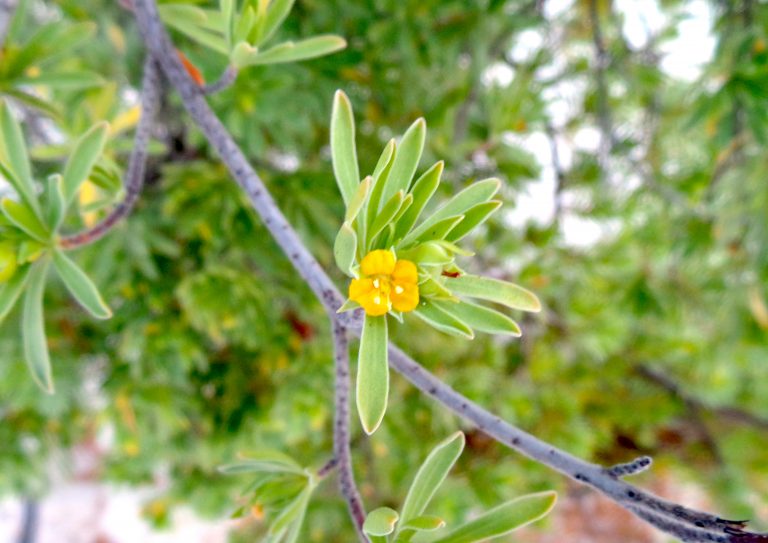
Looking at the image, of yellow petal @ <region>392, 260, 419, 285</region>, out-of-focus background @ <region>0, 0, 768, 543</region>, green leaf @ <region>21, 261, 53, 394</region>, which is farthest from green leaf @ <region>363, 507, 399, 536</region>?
out-of-focus background @ <region>0, 0, 768, 543</region>

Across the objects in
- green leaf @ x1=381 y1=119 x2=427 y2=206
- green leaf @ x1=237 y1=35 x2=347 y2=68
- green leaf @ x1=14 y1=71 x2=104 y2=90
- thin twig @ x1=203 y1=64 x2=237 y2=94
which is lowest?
green leaf @ x1=381 y1=119 x2=427 y2=206

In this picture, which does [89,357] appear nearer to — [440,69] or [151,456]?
[151,456]

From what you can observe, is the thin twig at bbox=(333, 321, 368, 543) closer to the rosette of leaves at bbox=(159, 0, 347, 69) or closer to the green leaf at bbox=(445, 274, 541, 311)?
the green leaf at bbox=(445, 274, 541, 311)

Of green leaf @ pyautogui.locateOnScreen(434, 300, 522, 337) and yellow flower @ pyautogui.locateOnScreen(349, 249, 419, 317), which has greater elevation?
green leaf @ pyautogui.locateOnScreen(434, 300, 522, 337)

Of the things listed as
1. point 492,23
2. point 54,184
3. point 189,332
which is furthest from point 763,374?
point 54,184

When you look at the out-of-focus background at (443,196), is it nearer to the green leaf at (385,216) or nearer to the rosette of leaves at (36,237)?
the rosette of leaves at (36,237)

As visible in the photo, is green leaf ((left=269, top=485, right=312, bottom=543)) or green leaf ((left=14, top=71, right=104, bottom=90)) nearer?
green leaf ((left=269, top=485, right=312, bottom=543))

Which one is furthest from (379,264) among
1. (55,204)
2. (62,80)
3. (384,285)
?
(62,80)
